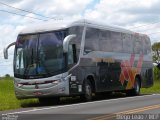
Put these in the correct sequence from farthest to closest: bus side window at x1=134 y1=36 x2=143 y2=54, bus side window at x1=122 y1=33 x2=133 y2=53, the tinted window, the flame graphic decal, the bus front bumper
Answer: bus side window at x1=134 y1=36 x2=143 y2=54 → bus side window at x1=122 y1=33 x2=133 y2=53 → the flame graphic decal → the tinted window → the bus front bumper

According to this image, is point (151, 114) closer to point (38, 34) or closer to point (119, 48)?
point (38, 34)

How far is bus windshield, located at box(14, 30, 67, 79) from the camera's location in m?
21.8

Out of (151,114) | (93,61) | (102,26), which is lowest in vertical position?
(151,114)

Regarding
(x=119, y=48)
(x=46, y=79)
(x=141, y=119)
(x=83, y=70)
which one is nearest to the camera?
(x=141, y=119)

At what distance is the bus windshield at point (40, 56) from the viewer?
2181cm

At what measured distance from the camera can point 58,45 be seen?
21.9m

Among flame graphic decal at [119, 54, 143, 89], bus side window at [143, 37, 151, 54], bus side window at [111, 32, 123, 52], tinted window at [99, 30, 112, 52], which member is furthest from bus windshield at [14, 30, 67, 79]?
bus side window at [143, 37, 151, 54]

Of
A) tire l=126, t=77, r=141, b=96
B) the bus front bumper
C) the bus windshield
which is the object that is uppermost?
the bus windshield

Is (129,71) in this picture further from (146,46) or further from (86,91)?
(86,91)

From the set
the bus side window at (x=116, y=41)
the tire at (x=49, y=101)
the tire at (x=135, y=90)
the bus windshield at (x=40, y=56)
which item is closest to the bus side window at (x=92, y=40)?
the bus windshield at (x=40, y=56)

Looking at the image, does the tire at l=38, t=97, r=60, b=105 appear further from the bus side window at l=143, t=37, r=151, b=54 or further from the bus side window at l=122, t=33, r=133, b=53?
the bus side window at l=143, t=37, r=151, b=54

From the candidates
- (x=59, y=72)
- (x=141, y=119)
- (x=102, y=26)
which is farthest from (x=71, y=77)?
(x=141, y=119)

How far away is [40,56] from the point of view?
22016 millimetres

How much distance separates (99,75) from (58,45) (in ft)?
12.9
